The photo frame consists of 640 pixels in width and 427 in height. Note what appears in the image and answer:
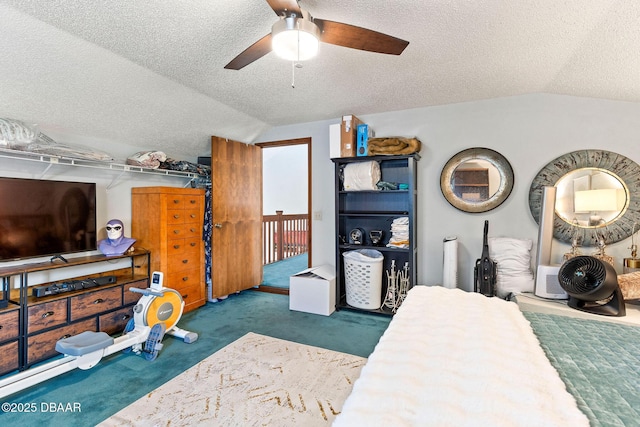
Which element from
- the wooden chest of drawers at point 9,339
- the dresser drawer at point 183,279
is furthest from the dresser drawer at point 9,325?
the dresser drawer at point 183,279

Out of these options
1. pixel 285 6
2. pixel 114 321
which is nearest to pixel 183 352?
pixel 114 321

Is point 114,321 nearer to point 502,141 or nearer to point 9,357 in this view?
point 9,357

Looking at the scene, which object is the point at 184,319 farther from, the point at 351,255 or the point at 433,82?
the point at 433,82

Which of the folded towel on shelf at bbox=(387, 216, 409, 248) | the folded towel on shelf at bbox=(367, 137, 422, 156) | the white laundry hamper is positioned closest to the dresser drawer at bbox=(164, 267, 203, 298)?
the white laundry hamper

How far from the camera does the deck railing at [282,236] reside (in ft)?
19.7

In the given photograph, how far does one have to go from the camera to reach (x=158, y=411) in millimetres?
1758

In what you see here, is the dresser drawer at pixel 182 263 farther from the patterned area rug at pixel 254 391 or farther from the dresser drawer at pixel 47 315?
the patterned area rug at pixel 254 391

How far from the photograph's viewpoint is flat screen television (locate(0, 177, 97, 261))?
226cm

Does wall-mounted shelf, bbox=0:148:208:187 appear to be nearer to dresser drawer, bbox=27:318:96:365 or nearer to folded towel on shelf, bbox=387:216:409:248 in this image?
dresser drawer, bbox=27:318:96:365

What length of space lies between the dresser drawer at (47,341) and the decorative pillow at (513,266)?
12.0 feet

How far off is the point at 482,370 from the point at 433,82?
2449 mm

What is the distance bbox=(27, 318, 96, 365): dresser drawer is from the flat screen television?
0.61 m

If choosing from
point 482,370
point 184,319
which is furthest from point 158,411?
point 482,370

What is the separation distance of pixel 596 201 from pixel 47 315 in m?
4.58
